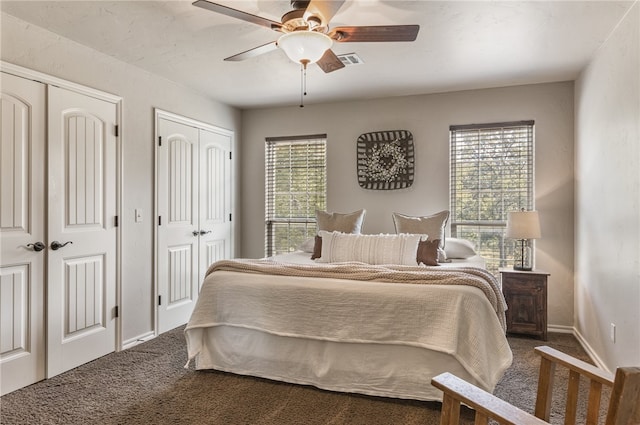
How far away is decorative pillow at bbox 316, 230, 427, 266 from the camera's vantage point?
338cm

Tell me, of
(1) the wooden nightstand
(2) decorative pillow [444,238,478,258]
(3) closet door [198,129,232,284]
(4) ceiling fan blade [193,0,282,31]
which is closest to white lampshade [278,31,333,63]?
(4) ceiling fan blade [193,0,282,31]

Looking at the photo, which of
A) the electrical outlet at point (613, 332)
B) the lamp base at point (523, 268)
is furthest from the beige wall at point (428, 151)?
the electrical outlet at point (613, 332)

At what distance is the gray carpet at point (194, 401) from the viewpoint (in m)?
2.27

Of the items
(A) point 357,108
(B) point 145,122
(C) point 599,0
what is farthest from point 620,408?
(A) point 357,108

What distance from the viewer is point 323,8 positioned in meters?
2.08

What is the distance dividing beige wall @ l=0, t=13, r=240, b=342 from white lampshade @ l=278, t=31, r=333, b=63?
6.00 feet

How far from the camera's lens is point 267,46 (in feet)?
8.13

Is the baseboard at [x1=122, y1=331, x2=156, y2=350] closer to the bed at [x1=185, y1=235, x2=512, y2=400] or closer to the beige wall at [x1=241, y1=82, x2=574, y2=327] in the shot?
the bed at [x1=185, y1=235, x2=512, y2=400]

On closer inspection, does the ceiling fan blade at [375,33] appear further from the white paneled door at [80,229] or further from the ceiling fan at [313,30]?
the white paneled door at [80,229]

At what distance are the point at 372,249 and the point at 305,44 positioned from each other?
1.84 meters

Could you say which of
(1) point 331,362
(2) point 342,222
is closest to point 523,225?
(2) point 342,222

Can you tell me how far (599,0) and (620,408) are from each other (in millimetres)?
2482

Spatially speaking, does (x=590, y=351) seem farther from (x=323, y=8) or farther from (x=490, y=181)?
(x=323, y=8)

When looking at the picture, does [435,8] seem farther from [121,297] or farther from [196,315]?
[121,297]
